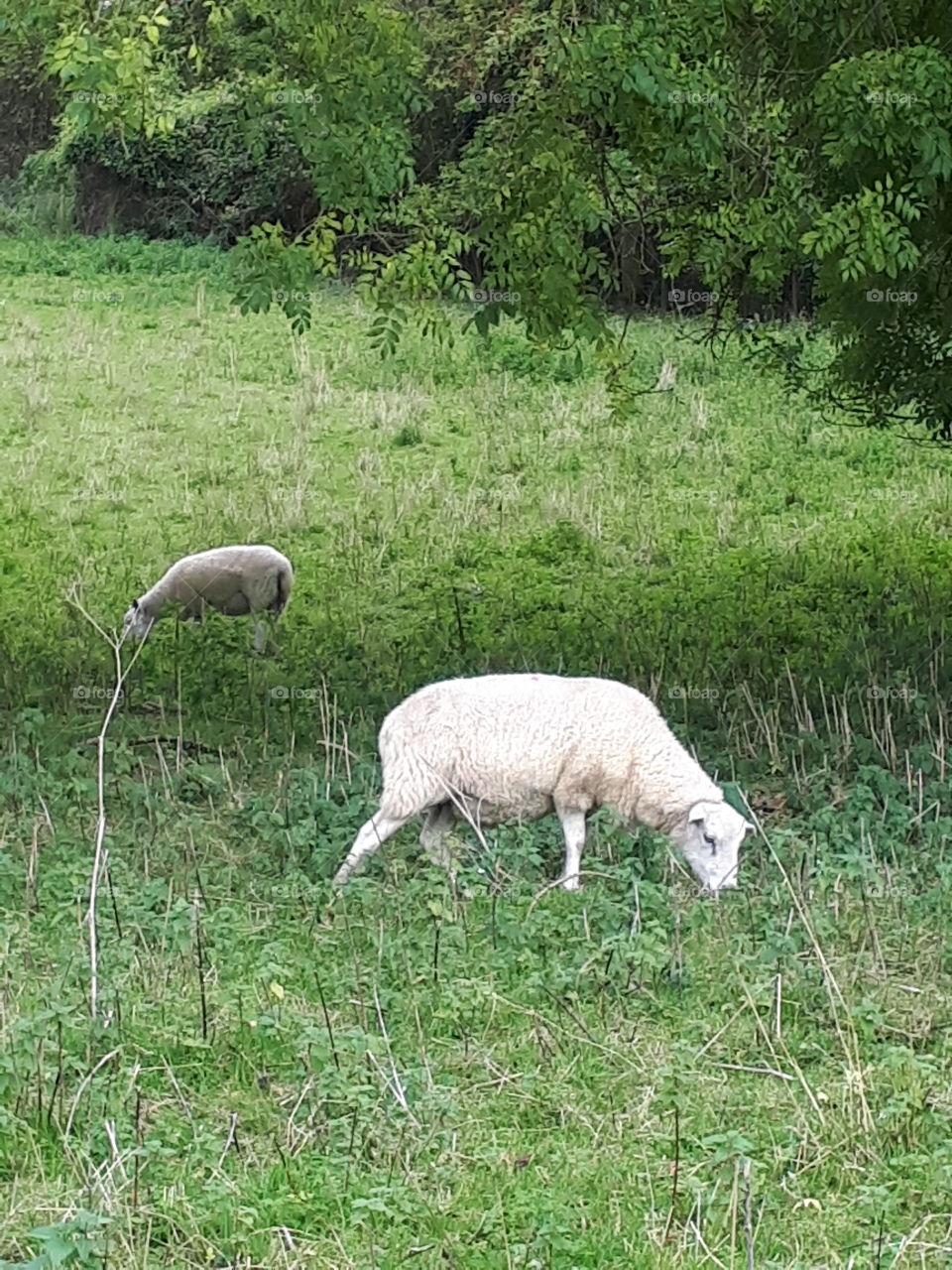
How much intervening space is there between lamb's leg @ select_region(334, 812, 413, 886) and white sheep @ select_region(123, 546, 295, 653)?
4874 mm

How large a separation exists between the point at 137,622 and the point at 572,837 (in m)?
4.97

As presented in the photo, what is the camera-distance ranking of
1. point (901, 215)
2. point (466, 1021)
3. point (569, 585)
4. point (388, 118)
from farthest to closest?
point (569, 585)
point (901, 215)
point (388, 118)
point (466, 1021)

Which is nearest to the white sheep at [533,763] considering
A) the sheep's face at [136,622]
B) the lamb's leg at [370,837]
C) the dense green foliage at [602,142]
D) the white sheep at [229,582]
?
the lamb's leg at [370,837]

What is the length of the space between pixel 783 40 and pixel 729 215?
2.87 feet

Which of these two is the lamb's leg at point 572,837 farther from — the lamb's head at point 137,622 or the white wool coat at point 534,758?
the lamb's head at point 137,622

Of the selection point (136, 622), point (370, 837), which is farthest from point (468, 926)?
point (136, 622)

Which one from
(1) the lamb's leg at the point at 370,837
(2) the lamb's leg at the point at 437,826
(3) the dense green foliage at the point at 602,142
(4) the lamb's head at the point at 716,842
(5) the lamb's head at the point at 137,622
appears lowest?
(5) the lamb's head at the point at 137,622

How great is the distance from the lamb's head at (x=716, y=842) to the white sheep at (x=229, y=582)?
5392 millimetres

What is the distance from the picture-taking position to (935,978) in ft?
18.7

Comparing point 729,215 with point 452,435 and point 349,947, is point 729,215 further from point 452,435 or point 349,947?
point 452,435

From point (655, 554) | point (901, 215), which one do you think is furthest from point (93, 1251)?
point (655, 554)

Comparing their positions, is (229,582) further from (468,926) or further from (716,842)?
(468,926)

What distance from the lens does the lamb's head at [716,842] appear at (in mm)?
6652

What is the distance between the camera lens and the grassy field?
428 cm
